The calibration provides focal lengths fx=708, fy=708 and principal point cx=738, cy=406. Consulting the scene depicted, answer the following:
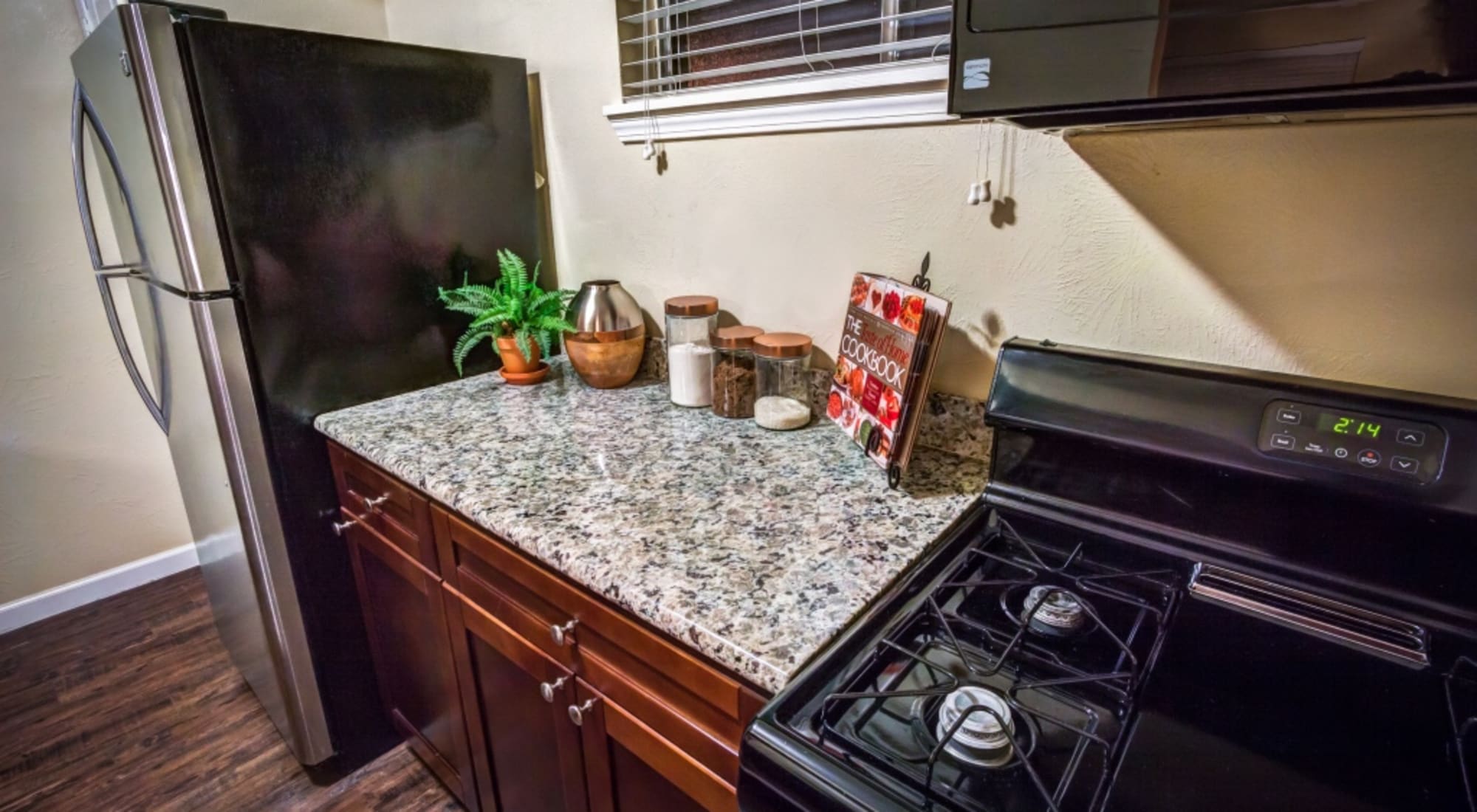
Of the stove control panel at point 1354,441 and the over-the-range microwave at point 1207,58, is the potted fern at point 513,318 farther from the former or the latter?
the stove control panel at point 1354,441

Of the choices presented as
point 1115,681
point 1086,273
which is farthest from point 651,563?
point 1086,273

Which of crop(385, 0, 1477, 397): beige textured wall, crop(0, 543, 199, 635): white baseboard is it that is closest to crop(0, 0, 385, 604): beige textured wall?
crop(0, 543, 199, 635): white baseboard

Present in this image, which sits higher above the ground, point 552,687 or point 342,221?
point 342,221

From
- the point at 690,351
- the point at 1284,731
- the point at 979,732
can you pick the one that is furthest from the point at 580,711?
the point at 1284,731

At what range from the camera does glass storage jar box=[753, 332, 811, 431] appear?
1241 mm

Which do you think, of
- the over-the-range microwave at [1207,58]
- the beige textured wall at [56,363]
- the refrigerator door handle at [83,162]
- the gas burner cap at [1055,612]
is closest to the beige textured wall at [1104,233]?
the over-the-range microwave at [1207,58]

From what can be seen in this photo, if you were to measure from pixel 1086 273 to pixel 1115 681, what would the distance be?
A: 552 millimetres

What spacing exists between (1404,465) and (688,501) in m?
0.80

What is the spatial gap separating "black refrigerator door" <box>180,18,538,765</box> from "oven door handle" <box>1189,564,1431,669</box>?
4.83ft

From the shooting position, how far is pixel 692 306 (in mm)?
1354

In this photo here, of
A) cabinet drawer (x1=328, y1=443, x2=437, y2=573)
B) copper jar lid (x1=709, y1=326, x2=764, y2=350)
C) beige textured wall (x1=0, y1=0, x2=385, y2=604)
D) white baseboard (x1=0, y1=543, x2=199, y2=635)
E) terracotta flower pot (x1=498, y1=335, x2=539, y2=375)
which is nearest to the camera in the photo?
cabinet drawer (x1=328, y1=443, x2=437, y2=573)

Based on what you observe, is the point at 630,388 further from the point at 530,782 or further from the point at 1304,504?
the point at 1304,504

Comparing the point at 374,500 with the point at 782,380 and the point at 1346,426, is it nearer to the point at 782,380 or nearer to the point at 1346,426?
the point at 782,380

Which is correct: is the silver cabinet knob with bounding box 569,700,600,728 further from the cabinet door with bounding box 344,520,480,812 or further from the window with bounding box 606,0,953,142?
the window with bounding box 606,0,953,142
